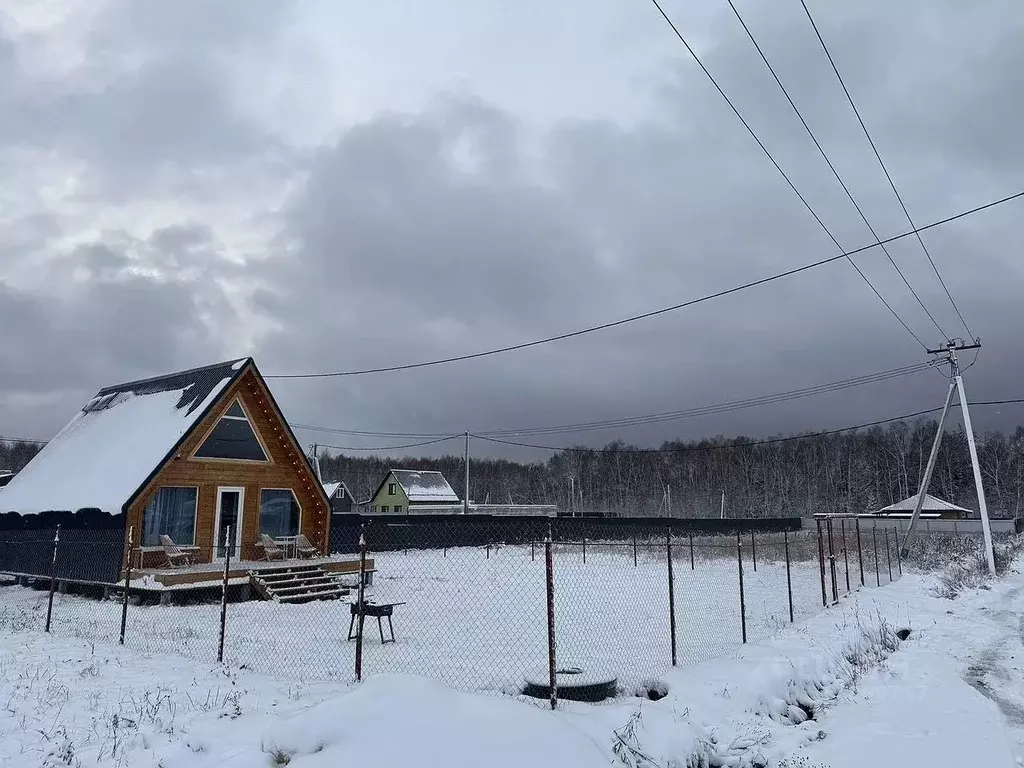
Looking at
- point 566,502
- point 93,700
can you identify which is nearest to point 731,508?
point 566,502

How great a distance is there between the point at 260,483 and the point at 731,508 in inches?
2769

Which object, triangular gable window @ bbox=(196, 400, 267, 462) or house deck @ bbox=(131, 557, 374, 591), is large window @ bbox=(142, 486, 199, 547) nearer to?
house deck @ bbox=(131, 557, 374, 591)

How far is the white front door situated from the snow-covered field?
3.03m

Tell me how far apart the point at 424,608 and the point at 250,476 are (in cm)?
719

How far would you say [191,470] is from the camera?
1808 cm

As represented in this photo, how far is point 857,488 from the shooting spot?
259 ft

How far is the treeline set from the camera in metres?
77.3

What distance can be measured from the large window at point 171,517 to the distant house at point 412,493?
1524 inches

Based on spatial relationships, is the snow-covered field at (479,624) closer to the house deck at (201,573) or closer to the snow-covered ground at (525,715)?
the house deck at (201,573)

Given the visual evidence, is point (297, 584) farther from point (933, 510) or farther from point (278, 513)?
point (933, 510)

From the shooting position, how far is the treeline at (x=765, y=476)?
7731cm

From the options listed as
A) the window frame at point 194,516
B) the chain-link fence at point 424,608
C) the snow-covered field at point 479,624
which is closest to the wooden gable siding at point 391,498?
the chain-link fence at point 424,608

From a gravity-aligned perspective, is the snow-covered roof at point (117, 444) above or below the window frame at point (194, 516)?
above

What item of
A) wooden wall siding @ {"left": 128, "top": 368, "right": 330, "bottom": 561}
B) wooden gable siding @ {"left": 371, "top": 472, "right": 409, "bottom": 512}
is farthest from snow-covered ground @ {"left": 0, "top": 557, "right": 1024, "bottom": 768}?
wooden gable siding @ {"left": 371, "top": 472, "right": 409, "bottom": 512}
